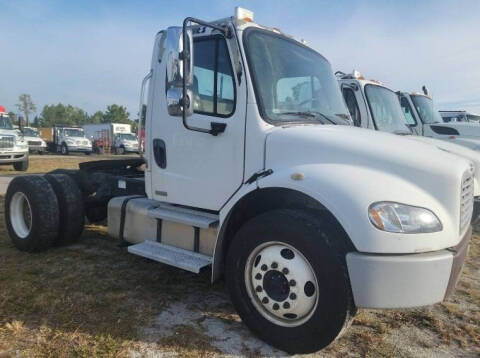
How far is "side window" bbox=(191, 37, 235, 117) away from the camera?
11.1 ft

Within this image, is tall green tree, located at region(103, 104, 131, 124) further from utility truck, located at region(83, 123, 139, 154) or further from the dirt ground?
the dirt ground

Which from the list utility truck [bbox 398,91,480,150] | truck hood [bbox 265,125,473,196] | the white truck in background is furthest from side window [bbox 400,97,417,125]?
the white truck in background

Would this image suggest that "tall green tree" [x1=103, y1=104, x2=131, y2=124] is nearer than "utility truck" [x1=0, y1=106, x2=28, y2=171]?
No

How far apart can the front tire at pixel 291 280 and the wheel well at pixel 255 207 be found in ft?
0.43

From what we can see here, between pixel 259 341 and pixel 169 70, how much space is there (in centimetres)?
220

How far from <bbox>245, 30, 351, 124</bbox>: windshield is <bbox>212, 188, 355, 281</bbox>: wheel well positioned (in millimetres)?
633

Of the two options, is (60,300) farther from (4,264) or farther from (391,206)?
(391,206)

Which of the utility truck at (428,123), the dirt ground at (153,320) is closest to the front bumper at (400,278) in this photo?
the dirt ground at (153,320)

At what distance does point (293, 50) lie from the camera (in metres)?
3.70

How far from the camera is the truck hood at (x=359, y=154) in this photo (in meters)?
2.65

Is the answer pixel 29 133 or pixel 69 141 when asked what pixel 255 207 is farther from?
pixel 69 141

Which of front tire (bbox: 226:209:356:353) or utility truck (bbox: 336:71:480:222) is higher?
utility truck (bbox: 336:71:480:222)

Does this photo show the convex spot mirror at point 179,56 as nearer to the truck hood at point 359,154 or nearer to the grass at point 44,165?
the truck hood at point 359,154

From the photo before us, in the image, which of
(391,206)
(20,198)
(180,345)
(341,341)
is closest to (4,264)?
(20,198)
